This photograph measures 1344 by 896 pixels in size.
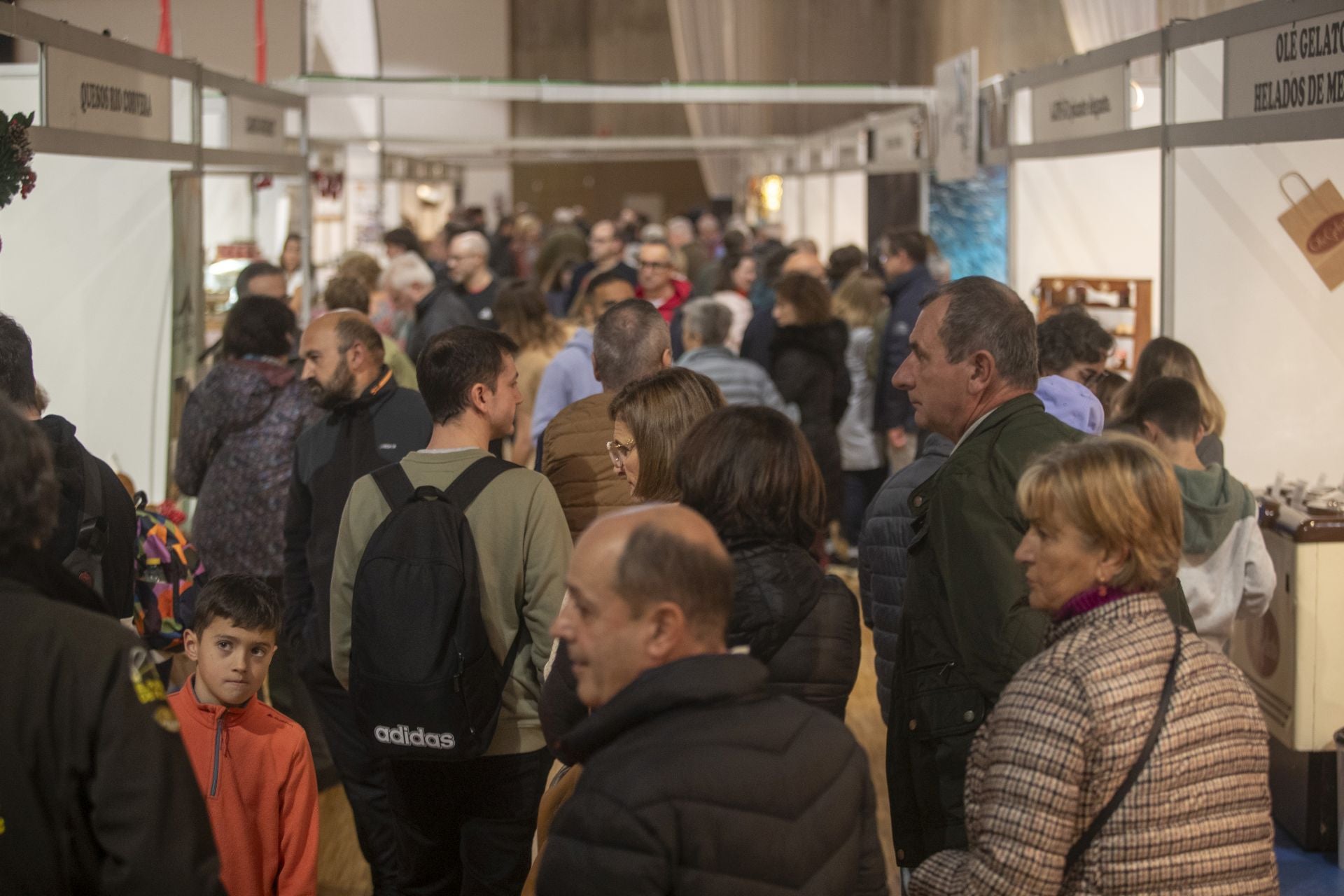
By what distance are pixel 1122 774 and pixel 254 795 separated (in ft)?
5.56

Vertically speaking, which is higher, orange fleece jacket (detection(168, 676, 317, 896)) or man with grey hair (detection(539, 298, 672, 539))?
man with grey hair (detection(539, 298, 672, 539))

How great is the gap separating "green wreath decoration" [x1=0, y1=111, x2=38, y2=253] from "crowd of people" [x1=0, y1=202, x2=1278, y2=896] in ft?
2.55

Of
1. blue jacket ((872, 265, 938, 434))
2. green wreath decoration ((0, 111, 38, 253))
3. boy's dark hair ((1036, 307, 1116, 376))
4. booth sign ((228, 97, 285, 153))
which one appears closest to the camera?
green wreath decoration ((0, 111, 38, 253))

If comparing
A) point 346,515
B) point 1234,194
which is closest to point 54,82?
point 346,515

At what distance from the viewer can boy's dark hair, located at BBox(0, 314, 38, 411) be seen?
2738 mm

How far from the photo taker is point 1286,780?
13.9 ft

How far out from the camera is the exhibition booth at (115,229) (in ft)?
13.5

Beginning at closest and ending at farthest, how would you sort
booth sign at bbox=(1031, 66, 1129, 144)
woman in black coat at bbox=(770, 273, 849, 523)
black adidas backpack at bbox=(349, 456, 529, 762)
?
black adidas backpack at bbox=(349, 456, 529, 762), booth sign at bbox=(1031, 66, 1129, 144), woman in black coat at bbox=(770, 273, 849, 523)

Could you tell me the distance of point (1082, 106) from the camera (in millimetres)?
5527

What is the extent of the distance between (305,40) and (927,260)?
4.06 meters

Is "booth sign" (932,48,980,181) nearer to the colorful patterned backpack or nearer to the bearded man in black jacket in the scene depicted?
the colorful patterned backpack

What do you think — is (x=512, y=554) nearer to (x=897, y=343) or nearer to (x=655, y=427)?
(x=655, y=427)

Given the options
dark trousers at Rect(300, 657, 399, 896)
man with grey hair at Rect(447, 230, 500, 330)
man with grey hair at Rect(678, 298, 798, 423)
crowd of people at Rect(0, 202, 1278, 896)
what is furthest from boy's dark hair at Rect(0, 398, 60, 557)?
man with grey hair at Rect(447, 230, 500, 330)

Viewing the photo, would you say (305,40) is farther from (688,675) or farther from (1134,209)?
(688,675)
